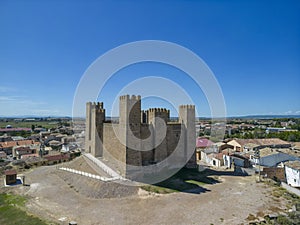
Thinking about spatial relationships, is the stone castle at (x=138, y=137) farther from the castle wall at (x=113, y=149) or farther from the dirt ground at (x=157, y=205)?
the dirt ground at (x=157, y=205)

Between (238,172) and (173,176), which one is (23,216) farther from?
(238,172)

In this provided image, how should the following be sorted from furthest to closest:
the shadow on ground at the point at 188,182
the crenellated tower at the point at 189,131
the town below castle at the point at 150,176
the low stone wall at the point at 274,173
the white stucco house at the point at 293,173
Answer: the crenellated tower at the point at 189,131 → the low stone wall at the point at 274,173 → the white stucco house at the point at 293,173 → the shadow on ground at the point at 188,182 → the town below castle at the point at 150,176

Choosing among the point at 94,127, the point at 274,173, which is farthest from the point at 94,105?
the point at 274,173

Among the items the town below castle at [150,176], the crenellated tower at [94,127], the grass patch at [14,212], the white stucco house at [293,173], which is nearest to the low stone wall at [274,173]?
the town below castle at [150,176]

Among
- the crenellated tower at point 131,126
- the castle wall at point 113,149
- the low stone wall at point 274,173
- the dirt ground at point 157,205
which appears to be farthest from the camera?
the low stone wall at point 274,173

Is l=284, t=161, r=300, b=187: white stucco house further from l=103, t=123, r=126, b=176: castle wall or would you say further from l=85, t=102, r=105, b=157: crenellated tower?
l=85, t=102, r=105, b=157: crenellated tower

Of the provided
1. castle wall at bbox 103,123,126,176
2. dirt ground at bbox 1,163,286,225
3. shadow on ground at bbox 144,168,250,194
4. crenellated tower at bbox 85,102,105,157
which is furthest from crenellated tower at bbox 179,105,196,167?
crenellated tower at bbox 85,102,105,157
